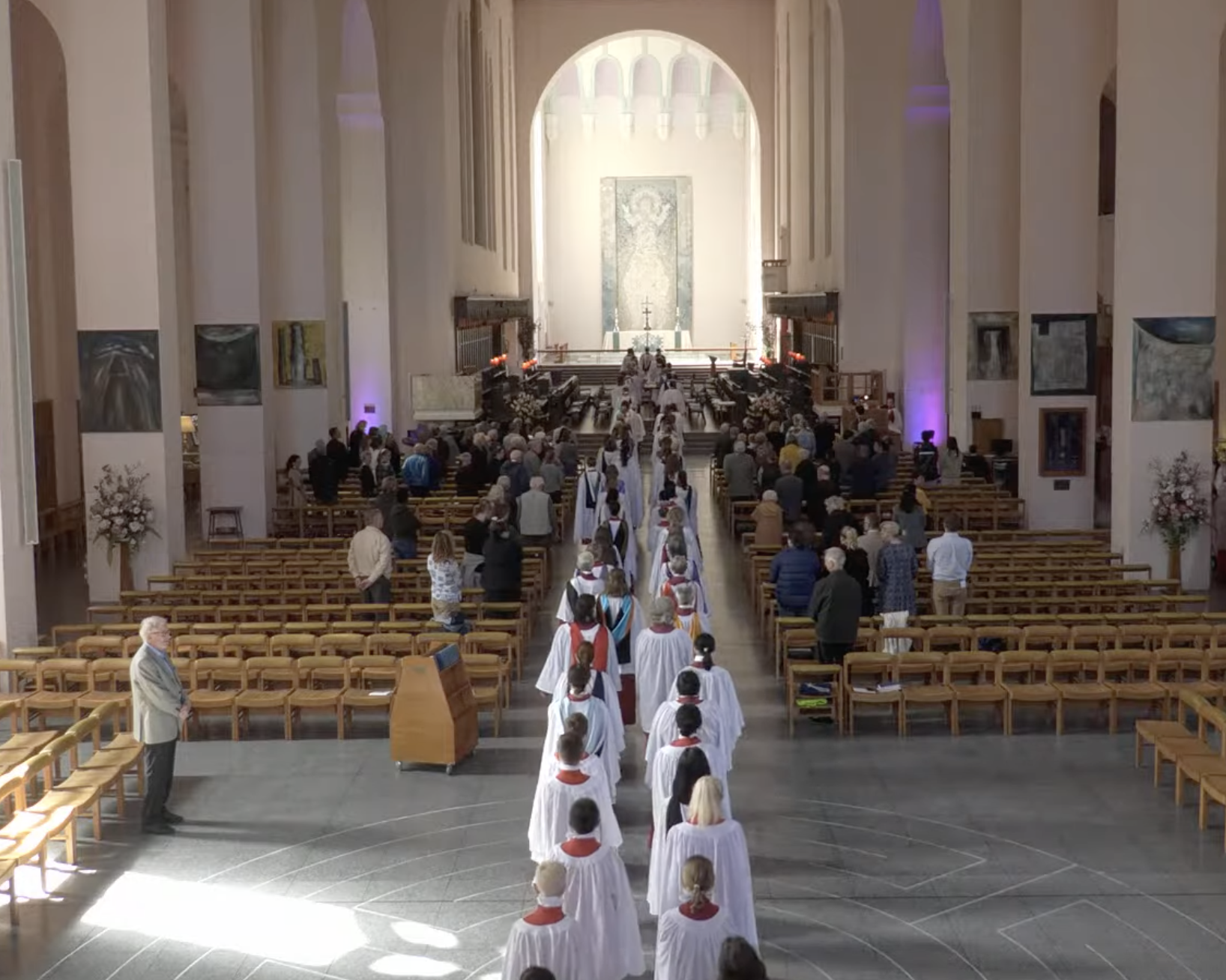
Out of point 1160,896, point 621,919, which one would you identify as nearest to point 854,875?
point 1160,896


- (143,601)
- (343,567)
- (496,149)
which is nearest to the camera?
(143,601)

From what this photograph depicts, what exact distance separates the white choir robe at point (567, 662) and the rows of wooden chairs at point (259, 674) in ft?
2.02

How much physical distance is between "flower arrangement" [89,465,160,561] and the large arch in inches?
1304

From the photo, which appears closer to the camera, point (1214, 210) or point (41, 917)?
point (41, 917)

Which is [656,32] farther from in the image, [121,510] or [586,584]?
[586,584]

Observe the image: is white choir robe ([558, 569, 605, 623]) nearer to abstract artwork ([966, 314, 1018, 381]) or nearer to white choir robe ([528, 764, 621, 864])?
white choir robe ([528, 764, 621, 864])

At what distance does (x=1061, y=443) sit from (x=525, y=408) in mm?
12738

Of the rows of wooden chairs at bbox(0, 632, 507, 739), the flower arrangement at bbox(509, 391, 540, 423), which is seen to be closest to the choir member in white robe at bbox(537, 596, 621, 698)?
the rows of wooden chairs at bbox(0, 632, 507, 739)

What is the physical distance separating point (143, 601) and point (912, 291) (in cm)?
1920

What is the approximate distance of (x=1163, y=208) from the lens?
18.3 meters

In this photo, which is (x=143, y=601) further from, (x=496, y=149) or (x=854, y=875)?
(x=496, y=149)

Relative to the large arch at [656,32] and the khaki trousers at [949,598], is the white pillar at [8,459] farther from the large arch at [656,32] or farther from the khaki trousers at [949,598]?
the large arch at [656,32]

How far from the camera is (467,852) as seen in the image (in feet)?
32.7

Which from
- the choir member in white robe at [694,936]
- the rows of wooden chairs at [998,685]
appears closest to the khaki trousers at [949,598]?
the rows of wooden chairs at [998,685]
